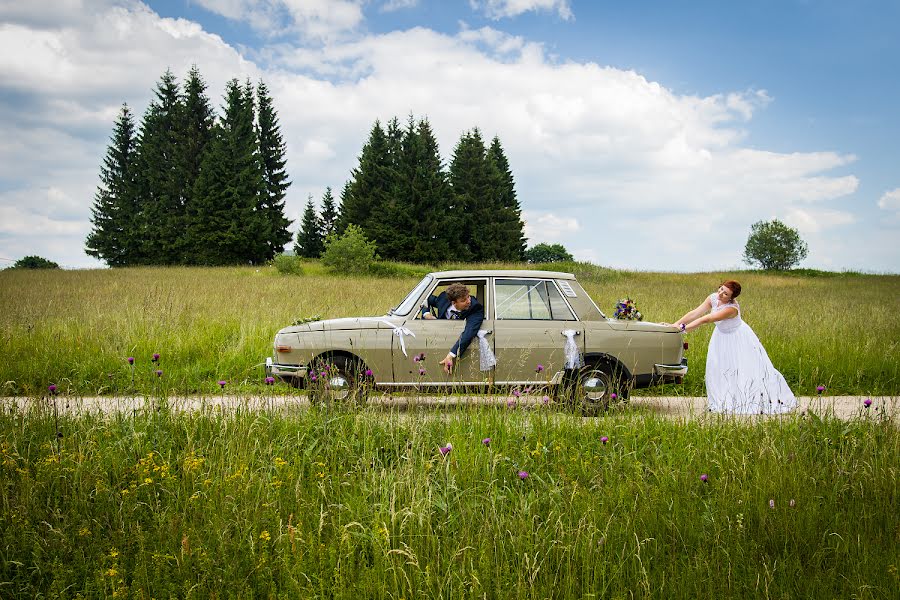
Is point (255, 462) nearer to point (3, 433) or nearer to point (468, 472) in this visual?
point (468, 472)

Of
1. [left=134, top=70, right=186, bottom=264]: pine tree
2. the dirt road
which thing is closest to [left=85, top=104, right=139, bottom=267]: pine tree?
[left=134, top=70, right=186, bottom=264]: pine tree

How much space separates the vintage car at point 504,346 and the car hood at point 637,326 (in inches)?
0.5

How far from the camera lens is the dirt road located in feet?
19.3

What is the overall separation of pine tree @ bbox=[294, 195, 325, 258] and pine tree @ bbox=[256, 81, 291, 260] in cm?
560

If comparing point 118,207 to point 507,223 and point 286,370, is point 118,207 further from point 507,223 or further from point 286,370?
point 286,370

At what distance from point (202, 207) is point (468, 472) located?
153ft

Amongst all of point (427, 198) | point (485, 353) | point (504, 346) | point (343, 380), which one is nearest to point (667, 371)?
point (504, 346)

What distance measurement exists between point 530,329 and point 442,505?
3683 millimetres

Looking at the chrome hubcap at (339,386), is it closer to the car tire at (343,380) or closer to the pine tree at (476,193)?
the car tire at (343,380)

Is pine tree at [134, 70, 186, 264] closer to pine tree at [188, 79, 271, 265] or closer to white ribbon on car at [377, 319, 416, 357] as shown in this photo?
pine tree at [188, 79, 271, 265]

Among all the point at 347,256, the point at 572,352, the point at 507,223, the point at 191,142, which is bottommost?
the point at 572,352

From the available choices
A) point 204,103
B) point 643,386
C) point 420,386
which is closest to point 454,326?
point 420,386

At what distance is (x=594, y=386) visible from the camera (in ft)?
24.0

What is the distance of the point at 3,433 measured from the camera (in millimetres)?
5223
